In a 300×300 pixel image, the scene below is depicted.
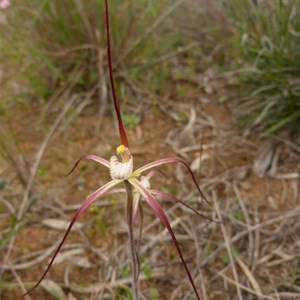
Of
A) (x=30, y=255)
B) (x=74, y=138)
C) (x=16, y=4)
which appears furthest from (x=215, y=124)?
(x=16, y=4)

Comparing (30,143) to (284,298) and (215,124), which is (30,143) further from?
(284,298)

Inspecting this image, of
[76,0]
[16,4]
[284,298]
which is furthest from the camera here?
[16,4]

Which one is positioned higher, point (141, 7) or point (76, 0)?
point (76, 0)

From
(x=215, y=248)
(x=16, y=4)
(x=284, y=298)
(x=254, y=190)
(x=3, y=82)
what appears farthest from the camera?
(x=3, y=82)

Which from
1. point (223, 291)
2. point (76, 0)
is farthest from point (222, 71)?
point (223, 291)

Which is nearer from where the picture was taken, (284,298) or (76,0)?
(284,298)

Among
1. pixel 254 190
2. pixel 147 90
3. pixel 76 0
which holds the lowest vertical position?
pixel 254 190

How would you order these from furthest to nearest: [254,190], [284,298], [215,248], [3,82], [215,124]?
[3,82]
[215,124]
[254,190]
[215,248]
[284,298]

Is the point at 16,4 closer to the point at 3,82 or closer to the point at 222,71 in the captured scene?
the point at 3,82

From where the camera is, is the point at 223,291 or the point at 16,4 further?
the point at 16,4
